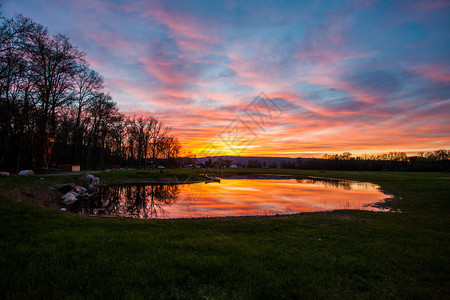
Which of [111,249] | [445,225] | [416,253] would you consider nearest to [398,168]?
[445,225]

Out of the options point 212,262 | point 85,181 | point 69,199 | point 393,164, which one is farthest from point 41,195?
point 393,164

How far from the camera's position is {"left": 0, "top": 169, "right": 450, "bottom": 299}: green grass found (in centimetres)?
361

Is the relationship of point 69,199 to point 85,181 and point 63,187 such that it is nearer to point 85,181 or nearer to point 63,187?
point 63,187

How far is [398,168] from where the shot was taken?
92.0 m

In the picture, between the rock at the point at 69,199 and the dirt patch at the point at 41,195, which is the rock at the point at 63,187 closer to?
the dirt patch at the point at 41,195

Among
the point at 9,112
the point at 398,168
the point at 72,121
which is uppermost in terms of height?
the point at 72,121

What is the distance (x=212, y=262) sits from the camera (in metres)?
4.53

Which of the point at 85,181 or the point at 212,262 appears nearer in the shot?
the point at 212,262

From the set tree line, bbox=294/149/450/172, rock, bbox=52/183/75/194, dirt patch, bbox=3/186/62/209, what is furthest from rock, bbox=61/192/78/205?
tree line, bbox=294/149/450/172

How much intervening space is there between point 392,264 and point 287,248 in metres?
2.40

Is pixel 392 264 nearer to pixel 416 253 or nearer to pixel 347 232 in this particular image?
pixel 416 253

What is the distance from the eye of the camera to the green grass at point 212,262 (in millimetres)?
3609

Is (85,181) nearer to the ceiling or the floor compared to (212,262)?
nearer to the floor

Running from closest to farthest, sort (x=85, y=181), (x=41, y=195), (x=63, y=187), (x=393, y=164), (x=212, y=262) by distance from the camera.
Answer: (x=212, y=262), (x=41, y=195), (x=63, y=187), (x=85, y=181), (x=393, y=164)
